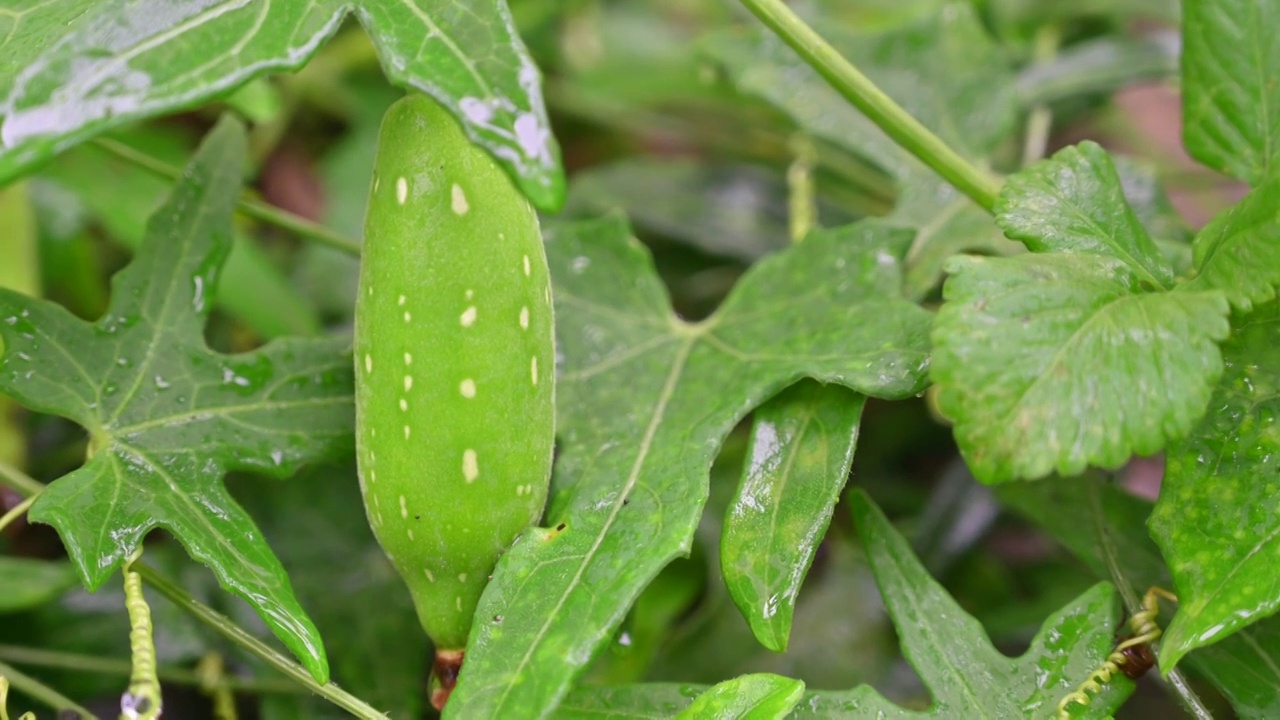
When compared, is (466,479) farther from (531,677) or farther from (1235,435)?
(1235,435)

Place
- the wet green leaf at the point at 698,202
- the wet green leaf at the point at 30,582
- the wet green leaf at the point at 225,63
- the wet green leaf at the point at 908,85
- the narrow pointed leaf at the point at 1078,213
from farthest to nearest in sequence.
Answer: the wet green leaf at the point at 698,202
the wet green leaf at the point at 908,85
the wet green leaf at the point at 30,582
the narrow pointed leaf at the point at 1078,213
the wet green leaf at the point at 225,63

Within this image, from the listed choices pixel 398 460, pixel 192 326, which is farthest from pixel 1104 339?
pixel 192 326

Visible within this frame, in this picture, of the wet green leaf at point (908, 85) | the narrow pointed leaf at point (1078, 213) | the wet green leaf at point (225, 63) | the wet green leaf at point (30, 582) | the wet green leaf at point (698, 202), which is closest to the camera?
the wet green leaf at point (225, 63)

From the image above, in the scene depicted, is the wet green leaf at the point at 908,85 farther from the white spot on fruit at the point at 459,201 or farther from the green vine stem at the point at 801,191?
the white spot on fruit at the point at 459,201

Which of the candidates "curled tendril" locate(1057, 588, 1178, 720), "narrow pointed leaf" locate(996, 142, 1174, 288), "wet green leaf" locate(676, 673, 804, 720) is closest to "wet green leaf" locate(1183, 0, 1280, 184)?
"narrow pointed leaf" locate(996, 142, 1174, 288)

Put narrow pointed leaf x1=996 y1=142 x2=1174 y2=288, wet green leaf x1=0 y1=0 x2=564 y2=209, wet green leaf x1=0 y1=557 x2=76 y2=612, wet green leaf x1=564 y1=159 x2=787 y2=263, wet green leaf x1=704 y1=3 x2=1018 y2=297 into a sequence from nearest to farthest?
wet green leaf x1=0 y1=0 x2=564 y2=209 → narrow pointed leaf x1=996 y1=142 x2=1174 y2=288 → wet green leaf x1=0 y1=557 x2=76 y2=612 → wet green leaf x1=704 y1=3 x2=1018 y2=297 → wet green leaf x1=564 y1=159 x2=787 y2=263

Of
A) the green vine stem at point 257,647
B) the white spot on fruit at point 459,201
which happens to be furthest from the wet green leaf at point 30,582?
the white spot on fruit at point 459,201

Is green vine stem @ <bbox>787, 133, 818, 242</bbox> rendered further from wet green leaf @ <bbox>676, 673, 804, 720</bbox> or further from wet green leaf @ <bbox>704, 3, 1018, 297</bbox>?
wet green leaf @ <bbox>676, 673, 804, 720</bbox>
